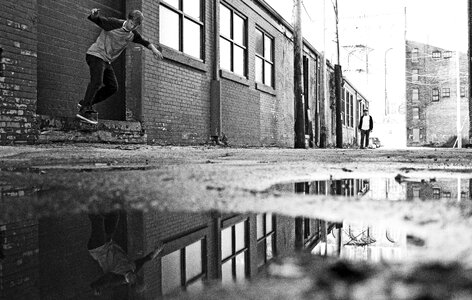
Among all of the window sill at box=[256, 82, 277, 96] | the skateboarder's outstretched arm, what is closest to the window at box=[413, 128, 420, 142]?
the window sill at box=[256, 82, 277, 96]

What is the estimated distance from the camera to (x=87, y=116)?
22.2 ft

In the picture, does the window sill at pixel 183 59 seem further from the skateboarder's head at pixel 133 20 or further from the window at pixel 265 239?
the window at pixel 265 239

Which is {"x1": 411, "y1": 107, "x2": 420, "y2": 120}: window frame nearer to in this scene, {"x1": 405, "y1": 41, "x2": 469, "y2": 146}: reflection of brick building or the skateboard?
{"x1": 405, "y1": 41, "x2": 469, "y2": 146}: reflection of brick building

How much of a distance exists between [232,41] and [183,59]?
11.0 ft

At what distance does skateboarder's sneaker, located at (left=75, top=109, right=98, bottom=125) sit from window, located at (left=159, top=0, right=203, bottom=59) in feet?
9.48

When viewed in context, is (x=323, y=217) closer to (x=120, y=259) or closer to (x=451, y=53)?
(x=120, y=259)

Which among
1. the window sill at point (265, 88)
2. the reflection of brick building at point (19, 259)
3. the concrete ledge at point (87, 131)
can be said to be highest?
the window sill at point (265, 88)

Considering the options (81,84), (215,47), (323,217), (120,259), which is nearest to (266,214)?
(323,217)

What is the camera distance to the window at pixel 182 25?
9266 millimetres

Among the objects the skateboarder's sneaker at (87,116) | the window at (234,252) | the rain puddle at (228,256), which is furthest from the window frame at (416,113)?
the window at (234,252)

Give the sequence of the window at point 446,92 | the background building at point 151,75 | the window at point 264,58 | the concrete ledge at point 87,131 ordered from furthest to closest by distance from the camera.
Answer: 1. the window at point 446,92
2. the window at point 264,58
3. the concrete ledge at point 87,131
4. the background building at point 151,75

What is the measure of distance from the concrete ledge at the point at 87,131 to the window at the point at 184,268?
570 centimetres

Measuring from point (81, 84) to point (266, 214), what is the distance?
23.0 feet

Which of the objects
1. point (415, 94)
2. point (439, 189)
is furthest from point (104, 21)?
point (415, 94)
